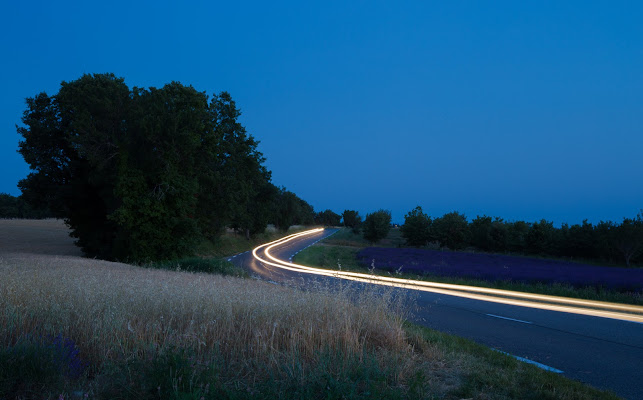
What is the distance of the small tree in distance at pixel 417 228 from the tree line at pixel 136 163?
34.5 metres

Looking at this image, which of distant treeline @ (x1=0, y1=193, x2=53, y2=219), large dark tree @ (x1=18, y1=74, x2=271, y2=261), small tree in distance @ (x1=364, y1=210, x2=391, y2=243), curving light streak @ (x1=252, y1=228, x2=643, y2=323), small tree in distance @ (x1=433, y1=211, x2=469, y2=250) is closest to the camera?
curving light streak @ (x1=252, y1=228, x2=643, y2=323)

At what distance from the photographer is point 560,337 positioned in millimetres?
9062

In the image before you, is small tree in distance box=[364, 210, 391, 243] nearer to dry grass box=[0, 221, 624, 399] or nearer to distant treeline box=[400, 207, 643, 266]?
distant treeline box=[400, 207, 643, 266]

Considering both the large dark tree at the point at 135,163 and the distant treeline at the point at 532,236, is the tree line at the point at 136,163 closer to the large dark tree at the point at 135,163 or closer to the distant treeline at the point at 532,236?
the large dark tree at the point at 135,163

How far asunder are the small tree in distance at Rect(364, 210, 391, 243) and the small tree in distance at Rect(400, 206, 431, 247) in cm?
295

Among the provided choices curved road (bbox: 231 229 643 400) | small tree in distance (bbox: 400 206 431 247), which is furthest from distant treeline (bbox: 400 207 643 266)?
curved road (bbox: 231 229 643 400)

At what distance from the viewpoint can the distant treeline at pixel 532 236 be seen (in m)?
39.9

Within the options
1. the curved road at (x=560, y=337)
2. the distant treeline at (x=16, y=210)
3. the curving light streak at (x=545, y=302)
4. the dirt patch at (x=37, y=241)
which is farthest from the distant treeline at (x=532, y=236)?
the distant treeline at (x=16, y=210)

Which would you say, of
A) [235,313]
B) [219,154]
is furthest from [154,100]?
[235,313]

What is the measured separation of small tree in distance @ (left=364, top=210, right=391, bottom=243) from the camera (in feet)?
218

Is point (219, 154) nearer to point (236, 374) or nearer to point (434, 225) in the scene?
point (236, 374)

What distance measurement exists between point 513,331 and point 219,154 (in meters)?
27.7

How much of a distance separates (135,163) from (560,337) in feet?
83.1

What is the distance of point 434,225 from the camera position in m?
63.0
